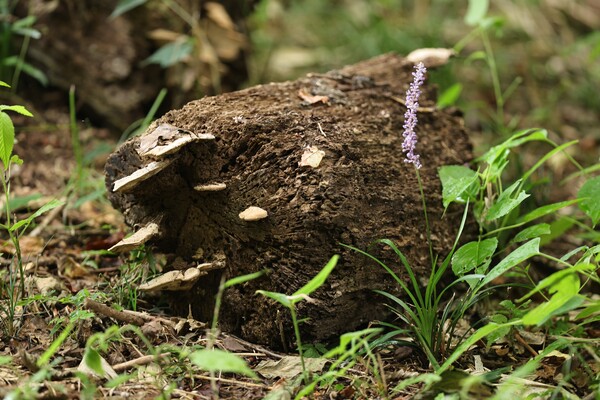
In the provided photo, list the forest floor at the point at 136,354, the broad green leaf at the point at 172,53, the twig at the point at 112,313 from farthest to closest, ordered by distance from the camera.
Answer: the broad green leaf at the point at 172,53
the twig at the point at 112,313
the forest floor at the point at 136,354

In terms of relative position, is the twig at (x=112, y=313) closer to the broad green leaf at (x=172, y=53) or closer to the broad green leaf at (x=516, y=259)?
the broad green leaf at (x=516, y=259)

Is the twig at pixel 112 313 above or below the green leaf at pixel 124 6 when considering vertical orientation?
below

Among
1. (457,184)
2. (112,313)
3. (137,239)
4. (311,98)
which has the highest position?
(311,98)

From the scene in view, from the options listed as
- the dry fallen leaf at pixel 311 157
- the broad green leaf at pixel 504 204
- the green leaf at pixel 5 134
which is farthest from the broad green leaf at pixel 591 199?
the green leaf at pixel 5 134

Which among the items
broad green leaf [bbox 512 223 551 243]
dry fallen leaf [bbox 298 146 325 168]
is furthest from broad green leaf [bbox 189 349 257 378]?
broad green leaf [bbox 512 223 551 243]

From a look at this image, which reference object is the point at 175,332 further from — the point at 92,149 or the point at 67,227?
the point at 92,149

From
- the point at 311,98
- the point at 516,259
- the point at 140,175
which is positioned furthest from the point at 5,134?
the point at 516,259

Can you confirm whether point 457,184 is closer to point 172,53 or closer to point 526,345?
point 526,345
